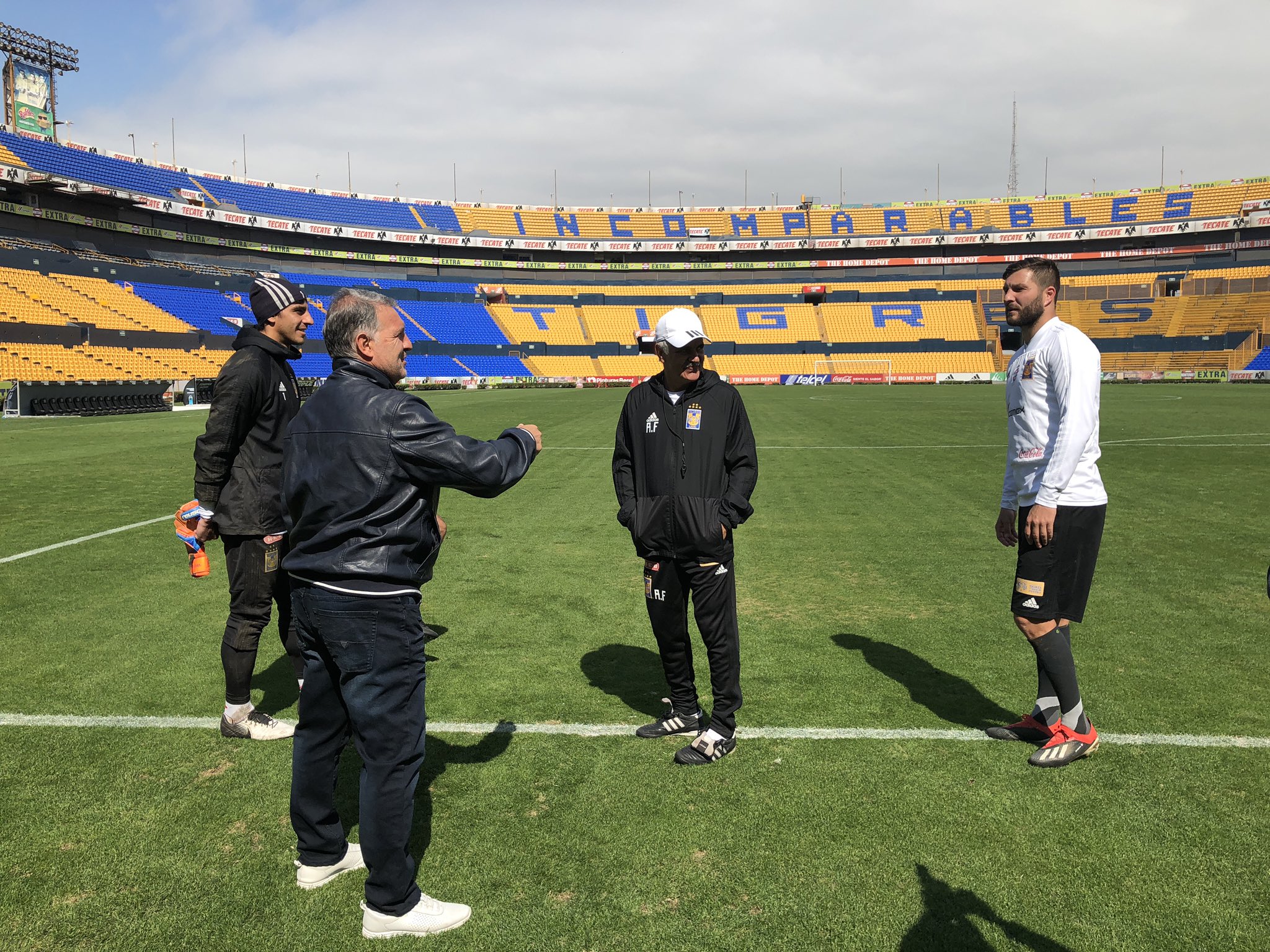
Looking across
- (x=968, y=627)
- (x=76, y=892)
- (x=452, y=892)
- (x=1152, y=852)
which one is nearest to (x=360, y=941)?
(x=452, y=892)

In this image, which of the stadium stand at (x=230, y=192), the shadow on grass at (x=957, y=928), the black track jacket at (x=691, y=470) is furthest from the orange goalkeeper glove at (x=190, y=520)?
the stadium stand at (x=230, y=192)

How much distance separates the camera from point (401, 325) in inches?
109

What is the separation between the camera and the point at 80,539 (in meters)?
8.48

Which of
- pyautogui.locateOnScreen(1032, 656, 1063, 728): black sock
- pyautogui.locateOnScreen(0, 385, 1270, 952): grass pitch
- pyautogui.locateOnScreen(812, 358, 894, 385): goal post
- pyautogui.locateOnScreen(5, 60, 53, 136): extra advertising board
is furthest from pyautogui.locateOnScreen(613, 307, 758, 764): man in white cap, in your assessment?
pyautogui.locateOnScreen(5, 60, 53, 136): extra advertising board

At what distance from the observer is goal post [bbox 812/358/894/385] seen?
60656mm

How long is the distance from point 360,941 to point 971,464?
13183 mm

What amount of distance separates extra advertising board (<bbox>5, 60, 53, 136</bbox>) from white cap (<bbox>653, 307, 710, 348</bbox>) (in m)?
66.0

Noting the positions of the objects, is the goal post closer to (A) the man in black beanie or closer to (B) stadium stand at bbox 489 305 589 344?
(B) stadium stand at bbox 489 305 589 344

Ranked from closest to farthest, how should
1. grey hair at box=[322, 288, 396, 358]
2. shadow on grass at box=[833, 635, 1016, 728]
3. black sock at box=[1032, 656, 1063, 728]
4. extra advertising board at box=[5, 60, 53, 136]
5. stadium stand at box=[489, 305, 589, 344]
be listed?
1. grey hair at box=[322, 288, 396, 358]
2. black sock at box=[1032, 656, 1063, 728]
3. shadow on grass at box=[833, 635, 1016, 728]
4. extra advertising board at box=[5, 60, 53, 136]
5. stadium stand at box=[489, 305, 589, 344]

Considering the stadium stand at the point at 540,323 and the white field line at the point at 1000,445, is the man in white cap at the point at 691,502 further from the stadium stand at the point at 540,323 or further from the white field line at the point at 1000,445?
the stadium stand at the point at 540,323

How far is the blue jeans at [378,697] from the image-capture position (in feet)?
8.44

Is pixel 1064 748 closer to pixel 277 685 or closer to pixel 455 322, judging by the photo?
pixel 277 685

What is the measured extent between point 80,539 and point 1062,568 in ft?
30.9

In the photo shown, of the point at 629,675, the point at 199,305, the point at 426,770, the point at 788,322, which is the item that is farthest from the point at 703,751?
the point at 788,322
